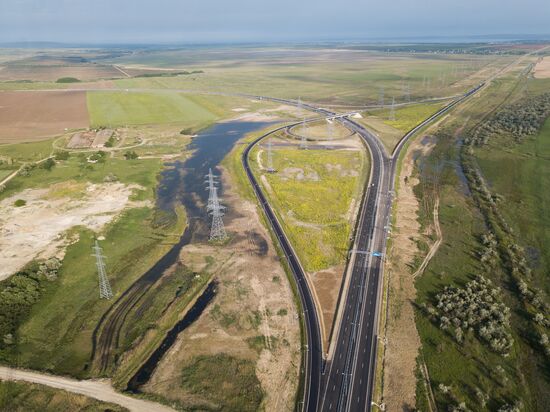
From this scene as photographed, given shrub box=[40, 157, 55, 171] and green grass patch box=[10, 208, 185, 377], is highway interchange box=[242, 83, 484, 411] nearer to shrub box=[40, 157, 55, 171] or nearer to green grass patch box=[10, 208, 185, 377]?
green grass patch box=[10, 208, 185, 377]

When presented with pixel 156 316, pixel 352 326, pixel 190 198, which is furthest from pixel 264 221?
pixel 352 326

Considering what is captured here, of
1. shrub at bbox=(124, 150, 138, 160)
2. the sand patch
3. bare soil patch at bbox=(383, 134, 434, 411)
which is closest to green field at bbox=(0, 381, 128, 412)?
the sand patch

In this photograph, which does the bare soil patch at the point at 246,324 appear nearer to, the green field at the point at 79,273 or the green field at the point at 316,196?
the green field at the point at 316,196

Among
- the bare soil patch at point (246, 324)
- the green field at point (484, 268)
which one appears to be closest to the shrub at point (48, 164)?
the bare soil patch at point (246, 324)

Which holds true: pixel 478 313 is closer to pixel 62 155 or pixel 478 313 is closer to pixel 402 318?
pixel 402 318

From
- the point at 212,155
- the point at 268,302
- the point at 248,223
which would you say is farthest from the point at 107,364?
the point at 212,155

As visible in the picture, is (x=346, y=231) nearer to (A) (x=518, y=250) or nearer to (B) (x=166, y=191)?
(A) (x=518, y=250)
